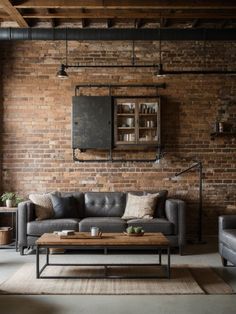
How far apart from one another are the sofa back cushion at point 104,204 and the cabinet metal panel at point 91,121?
2.83 ft

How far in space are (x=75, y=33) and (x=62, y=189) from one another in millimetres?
2736

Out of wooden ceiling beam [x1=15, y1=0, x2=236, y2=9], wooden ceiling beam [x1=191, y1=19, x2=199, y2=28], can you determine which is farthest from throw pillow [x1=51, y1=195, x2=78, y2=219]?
wooden ceiling beam [x1=191, y1=19, x2=199, y2=28]

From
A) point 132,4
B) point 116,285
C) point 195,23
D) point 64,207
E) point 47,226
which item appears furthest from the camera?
point 195,23

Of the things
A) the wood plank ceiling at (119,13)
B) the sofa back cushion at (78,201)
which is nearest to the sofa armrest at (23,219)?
the sofa back cushion at (78,201)

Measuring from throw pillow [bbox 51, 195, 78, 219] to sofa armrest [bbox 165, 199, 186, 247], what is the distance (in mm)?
1587

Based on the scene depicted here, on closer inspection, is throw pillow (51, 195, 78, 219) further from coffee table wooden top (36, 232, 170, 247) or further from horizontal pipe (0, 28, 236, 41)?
horizontal pipe (0, 28, 236, 41)

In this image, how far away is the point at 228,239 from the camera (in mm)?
5812

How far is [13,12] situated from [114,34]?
1.70 meters

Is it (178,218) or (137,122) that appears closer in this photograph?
(178,218)

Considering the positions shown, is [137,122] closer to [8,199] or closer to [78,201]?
[78,201]

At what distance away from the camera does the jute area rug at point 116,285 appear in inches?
191

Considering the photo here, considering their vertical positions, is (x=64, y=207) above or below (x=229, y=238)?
above

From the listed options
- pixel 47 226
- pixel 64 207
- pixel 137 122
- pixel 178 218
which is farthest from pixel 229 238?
pixel 137 122

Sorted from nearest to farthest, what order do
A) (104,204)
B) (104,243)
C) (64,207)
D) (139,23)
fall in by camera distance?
(104,243)
(64,207)
(104,204)
(139,23)
